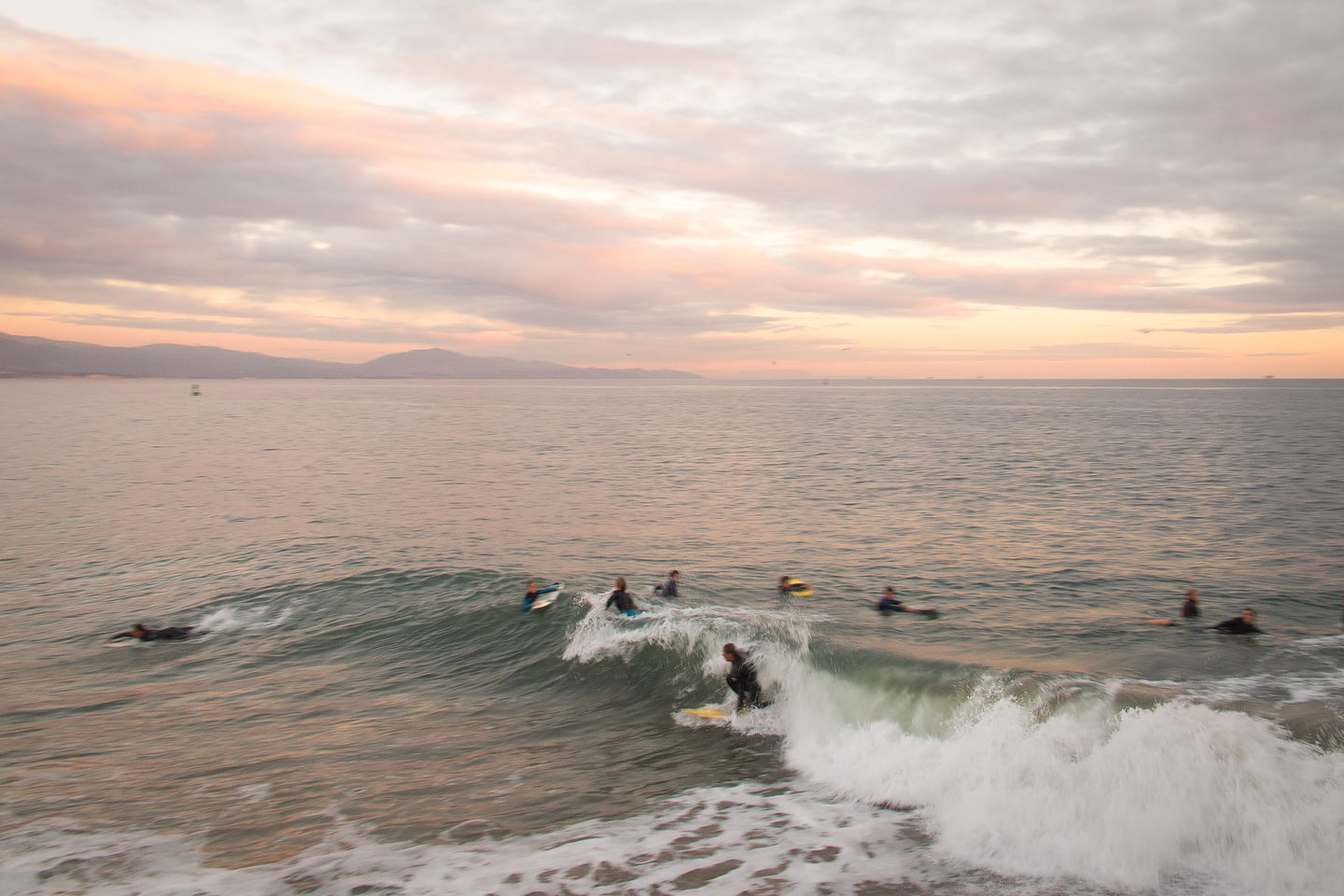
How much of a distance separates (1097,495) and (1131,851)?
44.9 meters

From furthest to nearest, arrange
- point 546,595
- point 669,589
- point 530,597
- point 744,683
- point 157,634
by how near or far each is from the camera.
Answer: point 669,589 → point 546,595 → point 530,597 → point 157,634 → point 744,683

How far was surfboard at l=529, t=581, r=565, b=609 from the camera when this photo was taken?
2647 cm

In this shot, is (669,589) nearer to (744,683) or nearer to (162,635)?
(744,683)

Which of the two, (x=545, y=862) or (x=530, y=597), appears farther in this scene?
(x=530, y=597)

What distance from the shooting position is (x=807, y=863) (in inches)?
480

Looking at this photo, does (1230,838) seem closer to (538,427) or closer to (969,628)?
(969,628)

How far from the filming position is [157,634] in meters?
23.9

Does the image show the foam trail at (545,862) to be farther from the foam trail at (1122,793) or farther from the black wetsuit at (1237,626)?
the black wetsuit at (1237,626)

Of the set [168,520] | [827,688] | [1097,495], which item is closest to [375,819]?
[827,688]

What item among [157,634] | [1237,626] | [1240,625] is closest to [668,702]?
[157,634]

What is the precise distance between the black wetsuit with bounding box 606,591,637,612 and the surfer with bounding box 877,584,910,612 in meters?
8.45

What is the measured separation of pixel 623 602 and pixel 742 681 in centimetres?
749

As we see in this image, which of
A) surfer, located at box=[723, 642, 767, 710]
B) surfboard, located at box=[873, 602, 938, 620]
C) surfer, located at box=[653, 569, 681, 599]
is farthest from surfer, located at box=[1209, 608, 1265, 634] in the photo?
surfer, located at box=[653, 569, 681, 599]

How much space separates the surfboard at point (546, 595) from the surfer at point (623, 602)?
7.75ft
